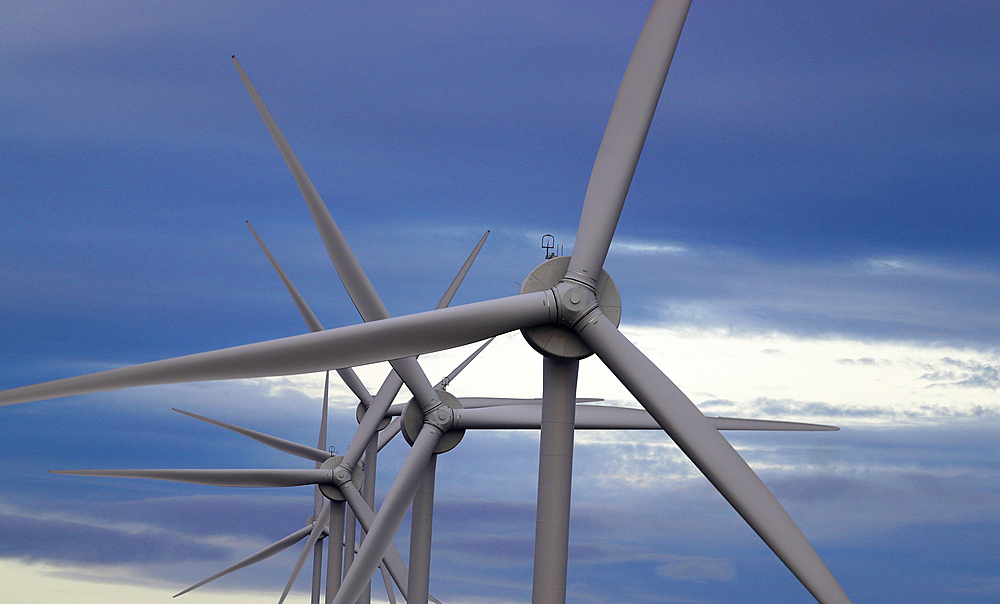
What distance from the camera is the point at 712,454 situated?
22266mm

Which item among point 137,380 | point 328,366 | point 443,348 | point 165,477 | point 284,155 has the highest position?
point 284,155

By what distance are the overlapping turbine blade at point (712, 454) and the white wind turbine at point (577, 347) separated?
0.02 m

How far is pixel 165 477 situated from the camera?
35719mm

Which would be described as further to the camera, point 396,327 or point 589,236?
point 589,236

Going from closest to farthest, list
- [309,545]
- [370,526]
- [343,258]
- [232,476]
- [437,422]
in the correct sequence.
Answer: [343,258] → [437,422] → [232,476] → [370,526] → [309,545]

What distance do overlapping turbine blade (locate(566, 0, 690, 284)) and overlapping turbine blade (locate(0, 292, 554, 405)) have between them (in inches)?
100

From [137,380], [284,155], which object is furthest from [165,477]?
[137,380]

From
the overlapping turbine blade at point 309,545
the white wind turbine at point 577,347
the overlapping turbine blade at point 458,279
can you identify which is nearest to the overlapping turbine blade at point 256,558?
the overlapping turbine blade at point 309,545

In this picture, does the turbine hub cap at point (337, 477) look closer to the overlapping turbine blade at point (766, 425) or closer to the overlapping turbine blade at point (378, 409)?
the overlapping turbine blade at point (378, 409)

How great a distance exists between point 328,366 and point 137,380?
4.41 metres

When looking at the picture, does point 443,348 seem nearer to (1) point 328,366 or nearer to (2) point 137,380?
(1) point 328,366

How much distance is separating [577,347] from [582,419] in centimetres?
1494

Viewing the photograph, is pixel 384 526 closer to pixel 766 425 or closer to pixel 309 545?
pixel 766 425

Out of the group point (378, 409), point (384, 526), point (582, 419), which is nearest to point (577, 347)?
point (384, 526)
